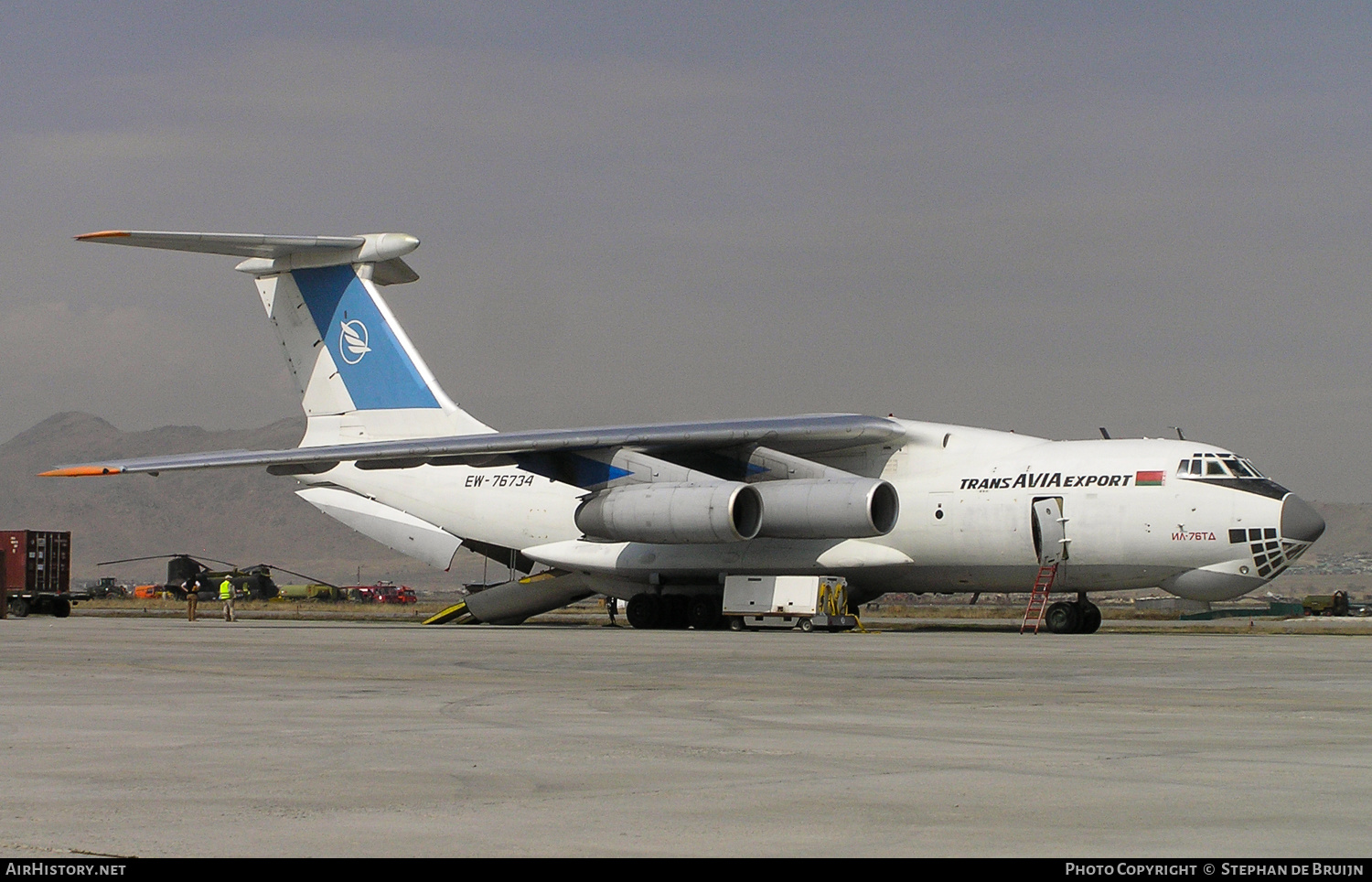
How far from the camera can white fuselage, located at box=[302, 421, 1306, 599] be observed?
21906 millimetres

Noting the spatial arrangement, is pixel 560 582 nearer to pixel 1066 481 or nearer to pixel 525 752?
pixel 1066 481

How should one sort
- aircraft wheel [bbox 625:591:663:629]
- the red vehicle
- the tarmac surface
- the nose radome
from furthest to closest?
the red vehicle, aircraft wheel [bbox 625:591:663:629], the nose radome, the tarmac surface

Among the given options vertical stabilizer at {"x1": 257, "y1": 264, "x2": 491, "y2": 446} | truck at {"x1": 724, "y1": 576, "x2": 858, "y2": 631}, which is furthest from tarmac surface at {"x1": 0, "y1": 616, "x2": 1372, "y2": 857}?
vertical stabilizer at {"x1": 257, "y1": 264, "x2": 491, "y2": 446}

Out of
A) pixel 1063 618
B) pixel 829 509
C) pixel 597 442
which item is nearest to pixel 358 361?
pixel 597 442

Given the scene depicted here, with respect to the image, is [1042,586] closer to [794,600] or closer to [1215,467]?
[1215,467]

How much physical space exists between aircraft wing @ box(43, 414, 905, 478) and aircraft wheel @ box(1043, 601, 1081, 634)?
141 inches

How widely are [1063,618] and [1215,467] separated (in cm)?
314

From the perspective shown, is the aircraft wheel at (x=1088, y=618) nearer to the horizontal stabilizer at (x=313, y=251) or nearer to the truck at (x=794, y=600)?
the truck at (x=794, y=600)

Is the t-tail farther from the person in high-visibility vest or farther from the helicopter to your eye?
the helicopter

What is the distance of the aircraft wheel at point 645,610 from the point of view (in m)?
26.5

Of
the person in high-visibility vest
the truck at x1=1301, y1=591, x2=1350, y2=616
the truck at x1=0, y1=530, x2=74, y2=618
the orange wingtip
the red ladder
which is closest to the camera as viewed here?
the red ladder

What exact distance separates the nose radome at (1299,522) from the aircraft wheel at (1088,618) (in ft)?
9.96

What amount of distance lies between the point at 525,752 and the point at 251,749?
1354mm

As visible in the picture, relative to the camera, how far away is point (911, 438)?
81.0ft
